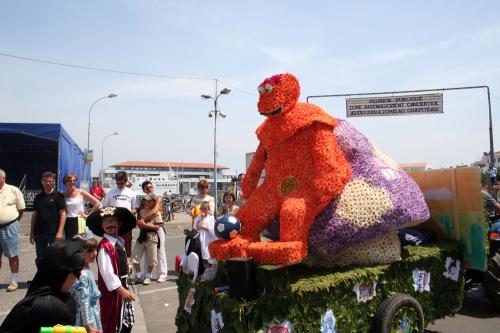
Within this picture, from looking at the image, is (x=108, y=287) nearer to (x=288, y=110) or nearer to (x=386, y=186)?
(x=288, y=110)

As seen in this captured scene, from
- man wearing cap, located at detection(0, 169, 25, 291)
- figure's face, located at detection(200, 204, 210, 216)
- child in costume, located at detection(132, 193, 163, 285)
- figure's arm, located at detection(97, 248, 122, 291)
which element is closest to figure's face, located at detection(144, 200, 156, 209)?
child in costume, located at detection(132, 193, 163, 285)

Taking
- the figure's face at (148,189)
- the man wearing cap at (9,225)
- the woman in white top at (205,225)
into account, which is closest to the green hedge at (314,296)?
the woman in white top at (205,225)

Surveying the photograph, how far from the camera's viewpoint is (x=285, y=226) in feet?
11.4

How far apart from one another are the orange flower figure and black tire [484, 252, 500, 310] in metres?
2.62

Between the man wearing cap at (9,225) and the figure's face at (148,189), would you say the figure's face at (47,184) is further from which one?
the figure's face at (148,189)

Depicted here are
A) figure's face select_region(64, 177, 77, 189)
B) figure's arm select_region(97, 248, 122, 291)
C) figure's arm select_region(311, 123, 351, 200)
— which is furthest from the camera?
figure's face select_region(64, 177, 77, 189)

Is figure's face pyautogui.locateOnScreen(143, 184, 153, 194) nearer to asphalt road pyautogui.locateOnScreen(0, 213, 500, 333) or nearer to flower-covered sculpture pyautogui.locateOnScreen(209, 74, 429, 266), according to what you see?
asphalt road pyautogui.locateOnScreen(0, 213, 500, 333)

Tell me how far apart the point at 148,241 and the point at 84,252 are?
13.2 ft

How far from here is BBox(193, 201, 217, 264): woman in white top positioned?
583 centimetres

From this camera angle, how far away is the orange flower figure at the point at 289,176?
345 centimetres

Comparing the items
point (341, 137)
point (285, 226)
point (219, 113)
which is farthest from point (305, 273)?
point (219, 113)

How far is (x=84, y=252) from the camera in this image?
2914 mm

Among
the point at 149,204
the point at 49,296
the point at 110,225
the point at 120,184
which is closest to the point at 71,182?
the point at 120,184

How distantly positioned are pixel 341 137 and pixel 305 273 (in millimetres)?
1274
